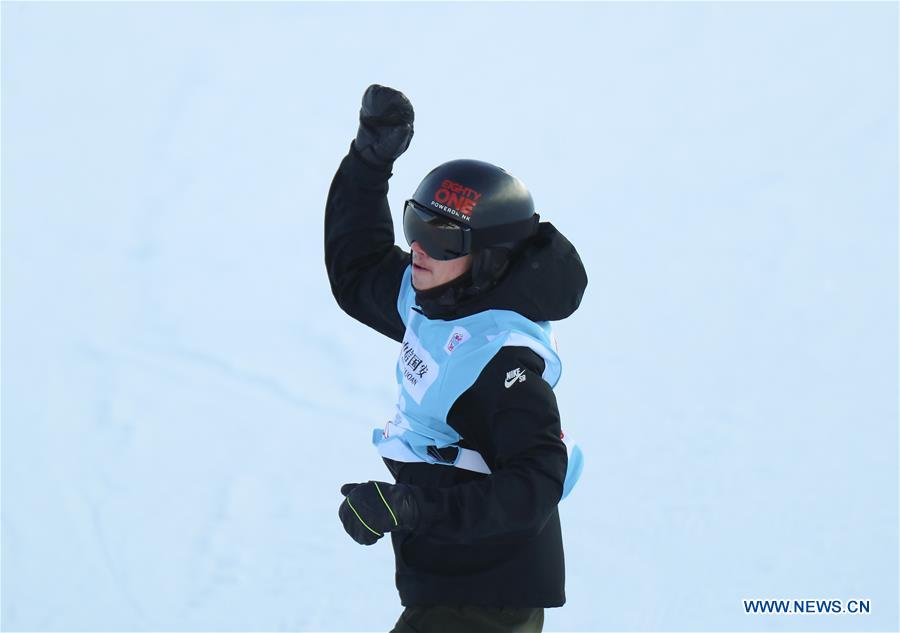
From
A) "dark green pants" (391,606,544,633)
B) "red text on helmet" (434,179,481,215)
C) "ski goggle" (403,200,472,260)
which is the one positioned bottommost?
"dark green pants" (391,606,544,633)

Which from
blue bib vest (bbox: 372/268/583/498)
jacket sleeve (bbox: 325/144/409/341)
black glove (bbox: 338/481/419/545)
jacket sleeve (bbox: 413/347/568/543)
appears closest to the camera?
black glove (bbox: 338/481/419/545)

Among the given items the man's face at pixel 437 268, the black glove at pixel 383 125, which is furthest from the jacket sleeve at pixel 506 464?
the black glove at pixel 383 125

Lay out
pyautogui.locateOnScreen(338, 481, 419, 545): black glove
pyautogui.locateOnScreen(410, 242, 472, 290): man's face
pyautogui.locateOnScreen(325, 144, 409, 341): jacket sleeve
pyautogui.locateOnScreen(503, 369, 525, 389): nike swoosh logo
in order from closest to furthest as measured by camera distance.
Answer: pyautogui.locateOnScreen(338, 481, 419, 545): black glove, pyautogui.locateOnScreen(503, 369, 525, 389): nike swoosh logo, pyautogui.locateOnScreen(410, 242, 472, 290): man's face, pyautogui.locateOnScreen(325, 144, 409, 341): jacket sleeve

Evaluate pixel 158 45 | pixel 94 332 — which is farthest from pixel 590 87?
pixel 94 332

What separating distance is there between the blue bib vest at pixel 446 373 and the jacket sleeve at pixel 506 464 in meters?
0.04

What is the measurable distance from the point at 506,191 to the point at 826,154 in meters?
6.00

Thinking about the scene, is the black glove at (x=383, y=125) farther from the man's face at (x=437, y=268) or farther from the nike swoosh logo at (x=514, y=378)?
the nike swoosh logo at (x=514, y=378)

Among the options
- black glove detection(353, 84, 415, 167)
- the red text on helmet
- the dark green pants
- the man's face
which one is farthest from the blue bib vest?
black glove detection(353, 84, 415, 167)

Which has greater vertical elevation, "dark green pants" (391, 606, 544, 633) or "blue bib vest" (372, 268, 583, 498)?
"blue bib vest" (372, 268, 583, 498)

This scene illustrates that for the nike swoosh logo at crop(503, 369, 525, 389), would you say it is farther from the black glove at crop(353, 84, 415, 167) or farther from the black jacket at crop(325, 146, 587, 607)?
the black glove at crop(353, 84, 415, 167)

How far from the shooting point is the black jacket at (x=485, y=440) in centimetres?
304

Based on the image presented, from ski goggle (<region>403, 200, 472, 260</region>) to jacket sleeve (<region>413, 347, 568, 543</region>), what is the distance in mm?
333

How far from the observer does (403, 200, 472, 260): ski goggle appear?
3.34 metres

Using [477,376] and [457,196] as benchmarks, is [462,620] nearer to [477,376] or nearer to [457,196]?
[477,376]
